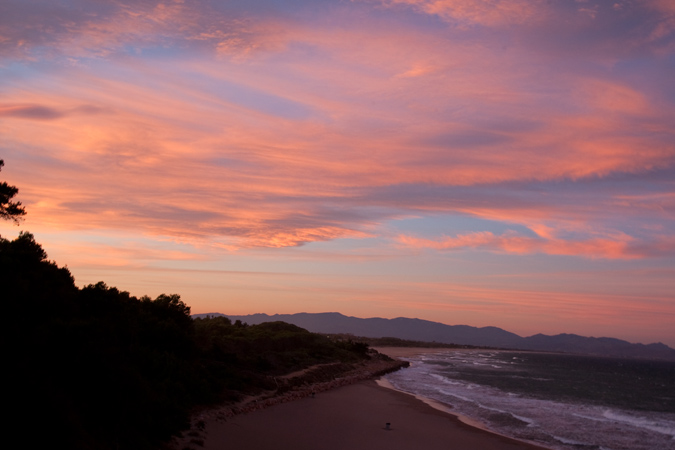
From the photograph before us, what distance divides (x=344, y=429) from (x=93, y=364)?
12238 millimetres

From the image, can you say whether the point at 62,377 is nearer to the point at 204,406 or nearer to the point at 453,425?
the point at 204,406

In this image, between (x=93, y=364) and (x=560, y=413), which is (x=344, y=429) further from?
(x=560, y=413)

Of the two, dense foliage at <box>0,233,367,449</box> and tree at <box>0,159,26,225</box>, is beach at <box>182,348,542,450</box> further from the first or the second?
tree at <box>0,159,26,225</box>

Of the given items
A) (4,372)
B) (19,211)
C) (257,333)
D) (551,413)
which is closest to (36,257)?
(19,211)

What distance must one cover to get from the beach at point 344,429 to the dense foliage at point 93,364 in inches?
71.3

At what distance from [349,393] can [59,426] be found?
83.5ft

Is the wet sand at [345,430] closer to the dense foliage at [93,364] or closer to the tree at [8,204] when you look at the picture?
the dense foliage at [93,364]

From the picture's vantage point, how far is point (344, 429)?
2067 centimetres

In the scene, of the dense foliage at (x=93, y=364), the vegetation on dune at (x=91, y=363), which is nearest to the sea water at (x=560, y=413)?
→ the vegetation on dune at (x=91, y=363)

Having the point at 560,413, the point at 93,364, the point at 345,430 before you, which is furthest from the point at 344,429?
the point at 560,413

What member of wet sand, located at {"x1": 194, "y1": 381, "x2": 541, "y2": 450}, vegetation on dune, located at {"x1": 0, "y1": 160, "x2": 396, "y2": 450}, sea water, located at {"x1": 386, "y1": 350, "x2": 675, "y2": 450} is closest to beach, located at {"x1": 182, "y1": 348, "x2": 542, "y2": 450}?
wet sand, located at {"x1": 194, "y1": 381, "x2": 541, "y2": 450}

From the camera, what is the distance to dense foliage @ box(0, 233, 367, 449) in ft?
28.9

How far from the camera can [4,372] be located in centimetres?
880

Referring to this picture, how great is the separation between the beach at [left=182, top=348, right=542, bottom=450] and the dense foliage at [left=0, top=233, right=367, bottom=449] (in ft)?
5.94
